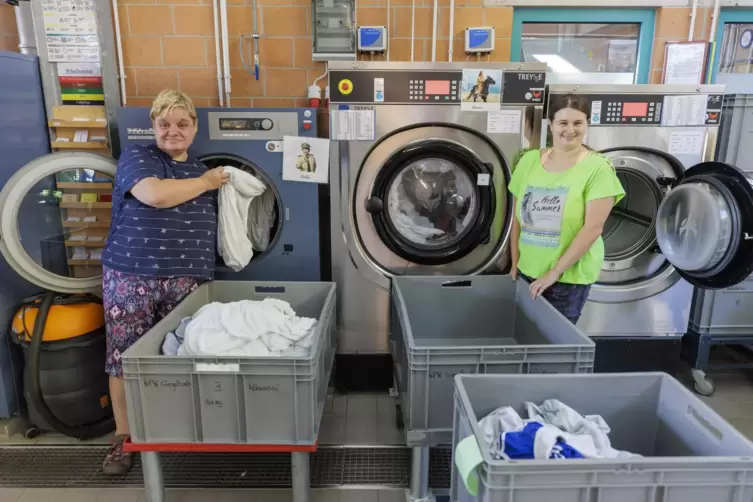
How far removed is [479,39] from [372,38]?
0.62 m

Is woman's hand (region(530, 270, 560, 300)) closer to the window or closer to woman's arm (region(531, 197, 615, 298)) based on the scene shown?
woman's arm (region(531, 197, 615, 298))

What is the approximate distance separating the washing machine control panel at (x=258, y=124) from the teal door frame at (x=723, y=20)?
2611 mm

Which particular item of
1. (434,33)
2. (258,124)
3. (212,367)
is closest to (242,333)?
(212,367)

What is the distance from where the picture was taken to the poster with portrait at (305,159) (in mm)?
2443

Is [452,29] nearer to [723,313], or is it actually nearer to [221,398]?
[723,313]

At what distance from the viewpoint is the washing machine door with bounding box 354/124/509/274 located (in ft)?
8.21

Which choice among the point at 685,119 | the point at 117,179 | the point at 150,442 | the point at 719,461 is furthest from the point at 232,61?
the point at 719,461

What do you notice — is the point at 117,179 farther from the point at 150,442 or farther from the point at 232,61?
the point at 232,61

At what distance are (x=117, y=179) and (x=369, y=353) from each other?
1.47 m

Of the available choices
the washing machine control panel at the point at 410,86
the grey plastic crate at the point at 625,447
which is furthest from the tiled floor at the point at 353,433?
the washing machine control panel at the point at 410,86

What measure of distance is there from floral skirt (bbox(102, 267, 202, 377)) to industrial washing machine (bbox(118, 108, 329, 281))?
454 mm

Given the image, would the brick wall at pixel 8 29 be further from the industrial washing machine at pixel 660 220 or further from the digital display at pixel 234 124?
the industrial washing machine at pixel 660 220

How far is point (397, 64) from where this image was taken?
94.3 inches

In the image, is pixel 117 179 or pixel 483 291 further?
pixel 483 291
